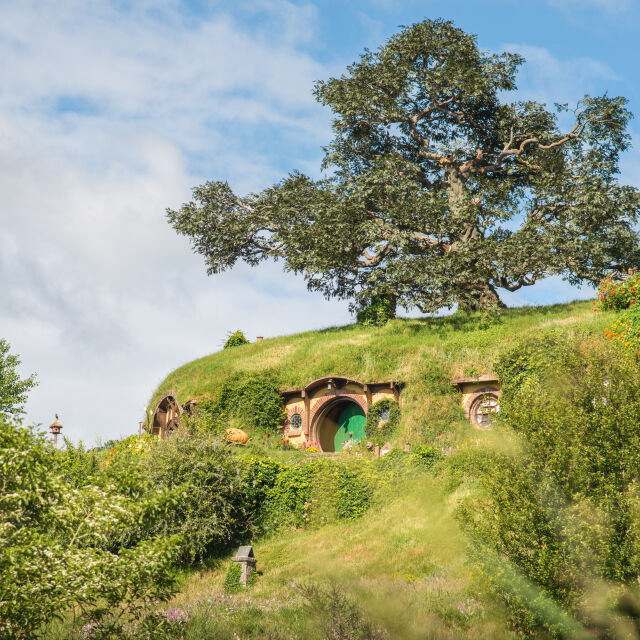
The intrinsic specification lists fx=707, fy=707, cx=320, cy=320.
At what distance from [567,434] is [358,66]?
2974 cm

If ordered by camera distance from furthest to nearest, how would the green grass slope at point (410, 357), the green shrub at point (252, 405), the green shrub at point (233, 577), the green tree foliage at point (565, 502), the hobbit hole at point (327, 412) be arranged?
the green shrub at point (252, 405) → the hobbit hole at point (327, 412) → the green grass slope at point (410, 357) → the green shrub at point (233, 577) → the green tree foliage at point (565, 502)

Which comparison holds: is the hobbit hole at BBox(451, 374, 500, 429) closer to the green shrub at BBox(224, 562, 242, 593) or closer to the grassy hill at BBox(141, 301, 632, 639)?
the grassy hill at BBox(141, 301, 632, 639)

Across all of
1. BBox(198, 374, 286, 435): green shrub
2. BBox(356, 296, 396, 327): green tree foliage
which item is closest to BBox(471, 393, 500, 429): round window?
BBox(198, 374, 286, 435): green shrub

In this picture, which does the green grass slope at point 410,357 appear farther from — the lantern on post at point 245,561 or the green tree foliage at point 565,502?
the green tree foliage at point 565,502

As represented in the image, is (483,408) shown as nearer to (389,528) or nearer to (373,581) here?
(389,528)

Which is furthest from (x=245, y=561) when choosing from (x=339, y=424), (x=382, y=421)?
(x=339, y=424)

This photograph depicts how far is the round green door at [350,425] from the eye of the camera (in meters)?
30.1

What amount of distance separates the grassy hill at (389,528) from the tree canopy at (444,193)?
245cm

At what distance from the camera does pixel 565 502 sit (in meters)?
11.4

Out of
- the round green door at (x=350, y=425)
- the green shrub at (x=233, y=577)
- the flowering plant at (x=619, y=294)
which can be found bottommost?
the green shrub at (x=233, y=577)

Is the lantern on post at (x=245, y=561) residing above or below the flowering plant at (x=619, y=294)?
below

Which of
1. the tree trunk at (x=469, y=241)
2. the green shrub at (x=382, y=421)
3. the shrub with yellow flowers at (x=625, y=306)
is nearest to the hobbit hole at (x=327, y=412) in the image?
the green shrub at (x=382, y=421)

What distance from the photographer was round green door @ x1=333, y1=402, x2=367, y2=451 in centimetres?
3011

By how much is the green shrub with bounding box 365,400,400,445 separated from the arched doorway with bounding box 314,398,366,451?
5.90ft
